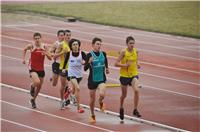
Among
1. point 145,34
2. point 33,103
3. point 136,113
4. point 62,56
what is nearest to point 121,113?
point 136,113

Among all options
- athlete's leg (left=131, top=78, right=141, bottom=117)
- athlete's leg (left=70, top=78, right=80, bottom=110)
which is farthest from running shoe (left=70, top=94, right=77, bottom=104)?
athlete's leg (left=131, top=78, right=141, bottom=117)

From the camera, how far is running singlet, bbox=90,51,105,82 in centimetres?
1466

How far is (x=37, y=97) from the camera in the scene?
57.8 feet

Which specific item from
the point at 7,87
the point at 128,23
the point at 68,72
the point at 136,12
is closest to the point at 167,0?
the point at 136,12

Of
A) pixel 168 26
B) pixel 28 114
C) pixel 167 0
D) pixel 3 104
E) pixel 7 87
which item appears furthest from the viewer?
pixel 167 0

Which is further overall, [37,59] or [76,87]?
[37,59]

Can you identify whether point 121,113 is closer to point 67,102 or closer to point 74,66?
point 74,66

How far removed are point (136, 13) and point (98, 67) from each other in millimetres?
22376

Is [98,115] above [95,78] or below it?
below

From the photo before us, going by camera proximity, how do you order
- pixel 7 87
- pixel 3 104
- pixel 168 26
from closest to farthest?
pixel 3 104 < pixel 7 87 < pixel 168 26

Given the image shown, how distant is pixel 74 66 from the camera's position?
50.6 ft

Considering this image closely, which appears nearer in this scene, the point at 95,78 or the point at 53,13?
the point at 95,78

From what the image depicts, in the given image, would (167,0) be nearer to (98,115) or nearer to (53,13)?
(53,13)

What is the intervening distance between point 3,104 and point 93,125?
9.71 ft
